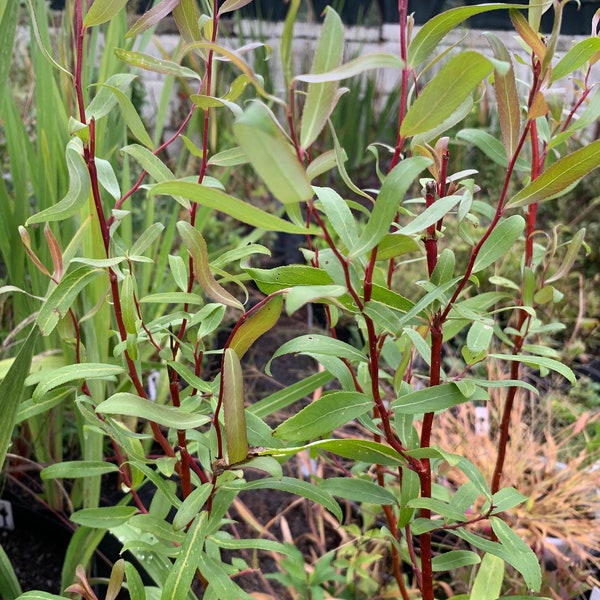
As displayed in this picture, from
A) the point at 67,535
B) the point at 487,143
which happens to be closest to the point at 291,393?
the point at 487,143

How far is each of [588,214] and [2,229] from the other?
1.98m

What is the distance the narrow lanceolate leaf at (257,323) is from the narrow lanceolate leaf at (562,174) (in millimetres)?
169

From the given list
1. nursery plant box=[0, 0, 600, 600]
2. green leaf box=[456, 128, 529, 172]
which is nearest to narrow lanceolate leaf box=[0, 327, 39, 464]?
nursery plant box=[0, 0, 600, 600]

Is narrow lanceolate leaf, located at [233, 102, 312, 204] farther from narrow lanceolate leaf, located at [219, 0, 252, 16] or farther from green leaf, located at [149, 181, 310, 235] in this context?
narrow lanceolate leaf, located at [219, 0, 252, 16]

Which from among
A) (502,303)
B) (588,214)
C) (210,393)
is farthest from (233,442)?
(588,214)

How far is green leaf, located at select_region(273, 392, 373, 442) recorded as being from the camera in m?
0.42

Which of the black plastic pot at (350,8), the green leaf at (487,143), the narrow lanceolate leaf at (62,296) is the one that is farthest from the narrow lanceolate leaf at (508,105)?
the black plastic pot at (350,8)

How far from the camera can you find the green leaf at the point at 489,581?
1.87 feet

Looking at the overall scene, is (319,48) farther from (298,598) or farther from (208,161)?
(298,598)

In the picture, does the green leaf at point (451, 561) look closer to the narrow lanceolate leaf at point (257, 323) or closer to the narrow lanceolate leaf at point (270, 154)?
the narrow lanceolate leaf at point (257, 323)

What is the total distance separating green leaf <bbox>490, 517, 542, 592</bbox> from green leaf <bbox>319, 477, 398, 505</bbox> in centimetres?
9

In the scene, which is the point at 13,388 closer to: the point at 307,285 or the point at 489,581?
the point at 307,285

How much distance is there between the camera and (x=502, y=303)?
182 centimetres

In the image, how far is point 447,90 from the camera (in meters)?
0.34
